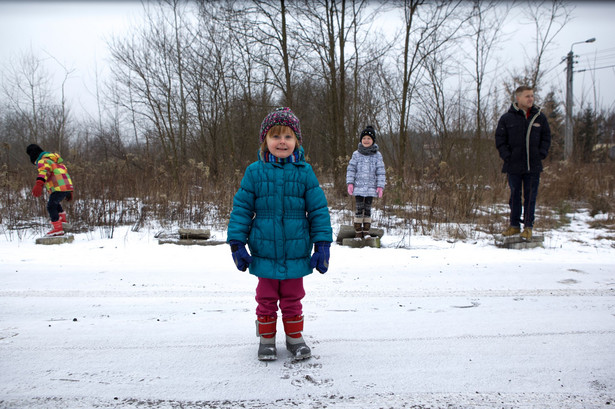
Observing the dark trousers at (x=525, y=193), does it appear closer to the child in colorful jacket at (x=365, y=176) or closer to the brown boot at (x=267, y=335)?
the child in colorful jacket at (x=365, y=176)

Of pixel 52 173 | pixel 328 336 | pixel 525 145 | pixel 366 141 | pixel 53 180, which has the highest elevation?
pixel 366 141

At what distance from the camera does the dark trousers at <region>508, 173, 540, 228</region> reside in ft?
17.4

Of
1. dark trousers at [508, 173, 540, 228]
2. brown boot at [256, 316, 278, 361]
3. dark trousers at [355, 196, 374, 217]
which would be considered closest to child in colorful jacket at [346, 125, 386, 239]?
dark trousers at [355, 196, 374, 217]

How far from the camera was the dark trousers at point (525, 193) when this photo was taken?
531 centimetres

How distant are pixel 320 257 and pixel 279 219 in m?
0.32

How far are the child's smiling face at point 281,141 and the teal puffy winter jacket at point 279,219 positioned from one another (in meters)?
0.08

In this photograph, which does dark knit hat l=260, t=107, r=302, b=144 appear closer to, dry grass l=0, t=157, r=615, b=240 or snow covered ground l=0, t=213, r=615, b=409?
snow covered ground l=0, t=213, r=615, b=409

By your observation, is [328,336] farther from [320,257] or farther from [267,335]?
[320,257]

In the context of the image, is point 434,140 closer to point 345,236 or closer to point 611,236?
point 611,236

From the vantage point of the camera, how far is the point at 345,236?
5770mm

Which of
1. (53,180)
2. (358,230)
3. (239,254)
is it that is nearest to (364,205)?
(358,230)

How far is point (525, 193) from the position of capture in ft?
17.6

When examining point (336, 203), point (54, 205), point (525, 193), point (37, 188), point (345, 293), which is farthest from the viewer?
point (336, 203)

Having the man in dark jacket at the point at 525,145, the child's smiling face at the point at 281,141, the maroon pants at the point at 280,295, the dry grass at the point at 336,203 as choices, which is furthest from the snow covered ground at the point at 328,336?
the dry grass at the point at 336,203
